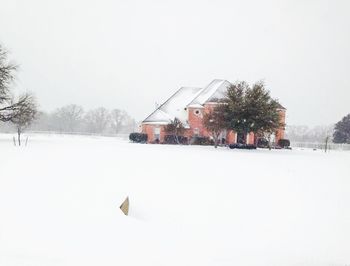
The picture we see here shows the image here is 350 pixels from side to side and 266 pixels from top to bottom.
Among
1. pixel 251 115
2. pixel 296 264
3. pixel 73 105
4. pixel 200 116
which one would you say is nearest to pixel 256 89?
pixel 251 115

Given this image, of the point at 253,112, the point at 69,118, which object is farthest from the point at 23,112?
the point at 69,118

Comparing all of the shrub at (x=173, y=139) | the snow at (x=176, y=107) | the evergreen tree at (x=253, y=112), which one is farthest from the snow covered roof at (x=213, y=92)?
the evergreen tree at (x=253, y=112)

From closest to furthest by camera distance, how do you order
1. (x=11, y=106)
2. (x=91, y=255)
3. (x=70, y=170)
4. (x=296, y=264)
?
(x=91, y=255)
(x=296, y=264)
(x=70, y=170)
(x=11, y=106)

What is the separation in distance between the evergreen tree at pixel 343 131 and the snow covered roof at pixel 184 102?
25337 mm

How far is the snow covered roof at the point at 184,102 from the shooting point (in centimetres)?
4809

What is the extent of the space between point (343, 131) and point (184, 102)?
1124 inches

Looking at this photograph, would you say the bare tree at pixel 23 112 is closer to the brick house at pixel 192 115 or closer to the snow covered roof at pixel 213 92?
the brick house at pixel 192 115

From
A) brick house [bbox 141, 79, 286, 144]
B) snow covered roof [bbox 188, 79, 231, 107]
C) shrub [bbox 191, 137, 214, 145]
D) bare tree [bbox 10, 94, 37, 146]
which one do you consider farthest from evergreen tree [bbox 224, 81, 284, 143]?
bare tree [bbox 10, 94, 37, 146]

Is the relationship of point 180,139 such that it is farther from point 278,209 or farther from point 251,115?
point 278,209

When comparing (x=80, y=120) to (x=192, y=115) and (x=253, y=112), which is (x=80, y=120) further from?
(x=253, y=112)

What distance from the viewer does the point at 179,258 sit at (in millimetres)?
7664

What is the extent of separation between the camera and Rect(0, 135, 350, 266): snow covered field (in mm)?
7707

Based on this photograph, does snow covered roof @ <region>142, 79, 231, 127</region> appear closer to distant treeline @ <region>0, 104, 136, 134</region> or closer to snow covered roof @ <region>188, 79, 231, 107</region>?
snow covered roof @ <region>188, 79, 231, 107</region>

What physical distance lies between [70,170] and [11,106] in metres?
26.5
